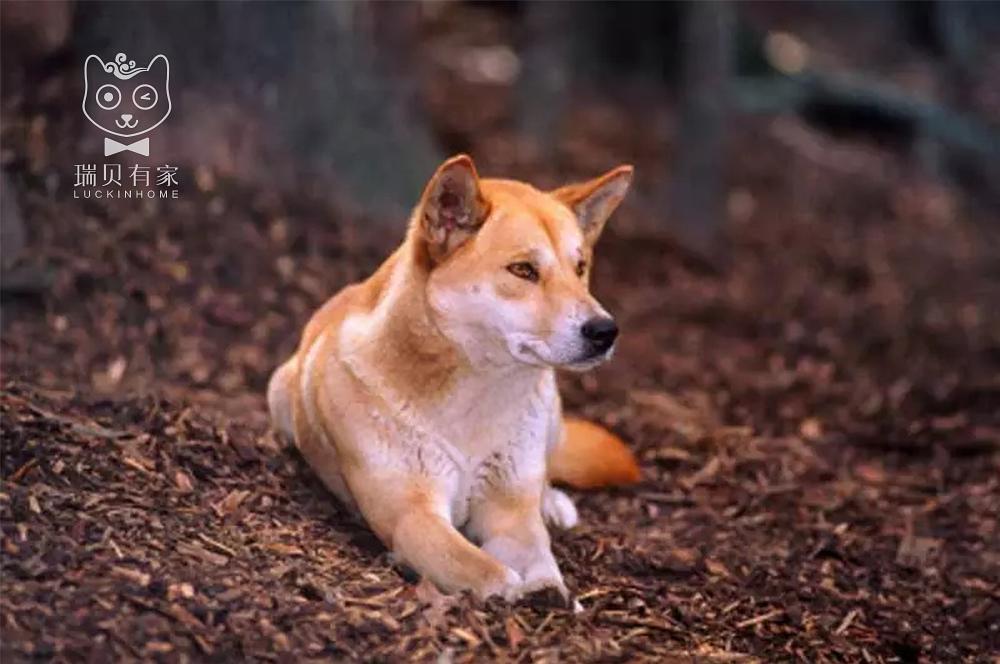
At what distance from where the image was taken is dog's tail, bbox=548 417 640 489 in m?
5.99

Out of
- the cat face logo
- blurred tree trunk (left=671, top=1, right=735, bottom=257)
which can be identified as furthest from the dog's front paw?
blurred tree trunk (left=671, top=1, right=735, bottom=257)

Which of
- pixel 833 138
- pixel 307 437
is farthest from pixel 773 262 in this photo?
pixel 307 437

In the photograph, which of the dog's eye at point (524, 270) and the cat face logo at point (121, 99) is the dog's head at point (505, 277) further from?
the cat face logo at point (121, 99)

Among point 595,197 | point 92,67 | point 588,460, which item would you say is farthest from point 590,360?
point 92,67

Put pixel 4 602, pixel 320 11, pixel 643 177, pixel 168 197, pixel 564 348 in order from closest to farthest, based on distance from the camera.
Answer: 1. pixel 4 602
2. pixel 564 348
3. pixel 168 197
4. pixel 320 11
5. pixel 643 177

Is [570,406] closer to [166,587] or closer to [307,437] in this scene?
[307,437]

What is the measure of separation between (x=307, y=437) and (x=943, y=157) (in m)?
11.0

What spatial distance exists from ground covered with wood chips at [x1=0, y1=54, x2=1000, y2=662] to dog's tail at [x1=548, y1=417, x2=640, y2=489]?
12 centimetres

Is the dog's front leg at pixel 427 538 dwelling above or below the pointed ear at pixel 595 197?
below

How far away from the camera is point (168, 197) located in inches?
303

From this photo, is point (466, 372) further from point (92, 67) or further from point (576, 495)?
point (92, 67)

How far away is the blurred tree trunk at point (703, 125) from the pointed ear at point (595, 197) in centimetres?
567

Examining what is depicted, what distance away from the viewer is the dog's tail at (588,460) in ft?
19.7

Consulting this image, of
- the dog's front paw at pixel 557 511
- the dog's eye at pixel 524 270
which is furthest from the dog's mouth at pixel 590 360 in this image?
the dog's front paw at pixel 557 511
